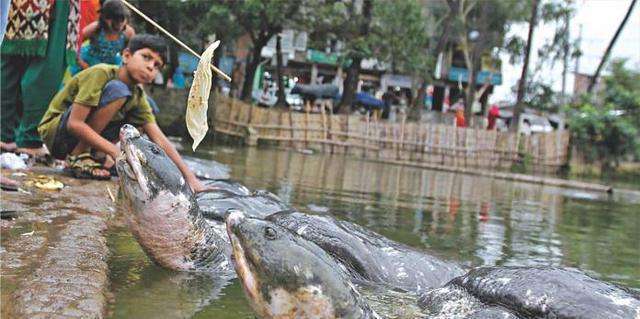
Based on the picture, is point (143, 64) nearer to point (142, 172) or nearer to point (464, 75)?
point (142, 172)

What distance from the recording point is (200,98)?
9.30ft

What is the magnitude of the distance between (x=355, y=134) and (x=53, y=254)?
640 inches

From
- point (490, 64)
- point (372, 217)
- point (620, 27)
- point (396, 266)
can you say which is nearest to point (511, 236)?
point (372, 217)

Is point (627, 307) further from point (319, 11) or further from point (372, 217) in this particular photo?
point (319, 11)

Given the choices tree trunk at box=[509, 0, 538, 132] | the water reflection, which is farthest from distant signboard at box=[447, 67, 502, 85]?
the water reflection

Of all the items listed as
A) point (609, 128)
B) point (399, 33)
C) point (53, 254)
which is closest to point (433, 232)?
point (53, 254)

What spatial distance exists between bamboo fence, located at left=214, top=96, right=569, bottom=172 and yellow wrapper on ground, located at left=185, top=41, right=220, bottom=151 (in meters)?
15.0

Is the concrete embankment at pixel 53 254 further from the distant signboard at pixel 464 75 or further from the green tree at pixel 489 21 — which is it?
the distant signboard at pixel 464 75

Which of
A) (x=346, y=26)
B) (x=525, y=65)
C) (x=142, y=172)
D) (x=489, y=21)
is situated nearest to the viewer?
(x=142, y=172)

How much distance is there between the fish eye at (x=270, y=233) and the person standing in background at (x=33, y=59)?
332 cm

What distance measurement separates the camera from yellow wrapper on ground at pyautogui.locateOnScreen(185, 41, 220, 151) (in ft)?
9.19

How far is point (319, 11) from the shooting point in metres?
18.7

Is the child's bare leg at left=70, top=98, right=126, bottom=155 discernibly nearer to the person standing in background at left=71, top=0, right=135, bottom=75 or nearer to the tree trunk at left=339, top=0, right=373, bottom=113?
the person standing in background at left=71, top=0, right=135, bottom=75

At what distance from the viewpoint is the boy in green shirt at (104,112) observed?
154 inches
